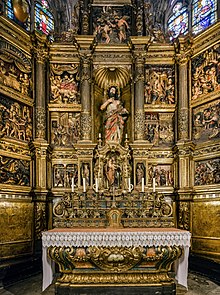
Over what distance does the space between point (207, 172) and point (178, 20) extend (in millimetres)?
7708

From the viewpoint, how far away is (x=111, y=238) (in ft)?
20.2

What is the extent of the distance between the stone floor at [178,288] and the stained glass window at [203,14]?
346 inches

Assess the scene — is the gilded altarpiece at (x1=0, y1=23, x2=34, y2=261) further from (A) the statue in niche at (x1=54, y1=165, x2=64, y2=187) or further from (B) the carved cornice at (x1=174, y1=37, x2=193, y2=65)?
(B) the carved cornice at (x1=174, y1=37, x2=193, y2=65)

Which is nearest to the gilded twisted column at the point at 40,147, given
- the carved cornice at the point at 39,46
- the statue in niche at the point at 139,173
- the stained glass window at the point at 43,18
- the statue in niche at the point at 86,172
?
the carved cornice at the point at 39,46

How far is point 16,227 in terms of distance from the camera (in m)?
8.35

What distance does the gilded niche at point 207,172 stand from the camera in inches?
342

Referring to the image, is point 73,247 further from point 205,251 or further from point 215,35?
point 215,35

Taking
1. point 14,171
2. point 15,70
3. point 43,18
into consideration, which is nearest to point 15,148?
point 14,171

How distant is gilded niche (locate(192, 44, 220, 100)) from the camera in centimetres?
902

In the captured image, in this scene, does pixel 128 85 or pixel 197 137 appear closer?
pixel 197 137

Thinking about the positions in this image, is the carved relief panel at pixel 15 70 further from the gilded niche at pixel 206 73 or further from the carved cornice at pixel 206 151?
the carved cornice at pixel 206 151

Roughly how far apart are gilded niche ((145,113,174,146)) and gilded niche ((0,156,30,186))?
13.4 ft

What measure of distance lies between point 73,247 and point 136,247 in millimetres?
1346

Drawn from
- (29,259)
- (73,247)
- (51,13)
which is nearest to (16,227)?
(29,259)
